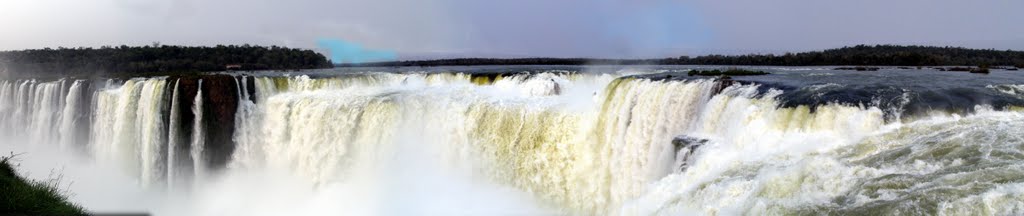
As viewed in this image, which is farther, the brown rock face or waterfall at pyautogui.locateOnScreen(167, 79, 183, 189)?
the brown rock face

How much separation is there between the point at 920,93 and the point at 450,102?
10633 millimetres

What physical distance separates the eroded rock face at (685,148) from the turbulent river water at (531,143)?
0.03 meters

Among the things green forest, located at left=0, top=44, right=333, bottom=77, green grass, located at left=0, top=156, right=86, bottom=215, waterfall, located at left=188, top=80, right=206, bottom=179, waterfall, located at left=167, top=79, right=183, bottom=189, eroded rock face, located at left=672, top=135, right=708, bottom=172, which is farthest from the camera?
green forest, located at left=0, top=44, right=333, bottom=77

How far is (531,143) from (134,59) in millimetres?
54005

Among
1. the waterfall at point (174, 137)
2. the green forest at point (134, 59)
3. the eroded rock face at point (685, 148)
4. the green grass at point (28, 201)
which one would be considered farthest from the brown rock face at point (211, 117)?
the green forest at point (134, 59)

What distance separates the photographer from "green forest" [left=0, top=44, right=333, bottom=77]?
168ft

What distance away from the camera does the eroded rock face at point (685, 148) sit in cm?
872

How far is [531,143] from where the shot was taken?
1394 centimetres

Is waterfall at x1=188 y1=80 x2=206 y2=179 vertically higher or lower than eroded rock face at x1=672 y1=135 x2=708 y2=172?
lower

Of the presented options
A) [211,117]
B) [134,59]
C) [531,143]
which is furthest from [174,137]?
[134,59]

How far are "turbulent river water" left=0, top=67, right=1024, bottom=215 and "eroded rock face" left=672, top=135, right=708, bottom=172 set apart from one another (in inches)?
1.1

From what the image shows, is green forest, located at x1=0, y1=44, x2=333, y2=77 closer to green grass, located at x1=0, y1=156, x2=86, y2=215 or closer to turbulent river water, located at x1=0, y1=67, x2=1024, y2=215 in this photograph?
turbulent river water, located at x1=0, y1=67, x2=1024, y2=215

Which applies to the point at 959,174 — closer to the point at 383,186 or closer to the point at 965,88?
the point at 965,88

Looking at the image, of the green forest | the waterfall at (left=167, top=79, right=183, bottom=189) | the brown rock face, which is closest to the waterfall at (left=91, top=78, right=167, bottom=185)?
the waterfall at (left=167, top=79, right=183, bottom=189)
